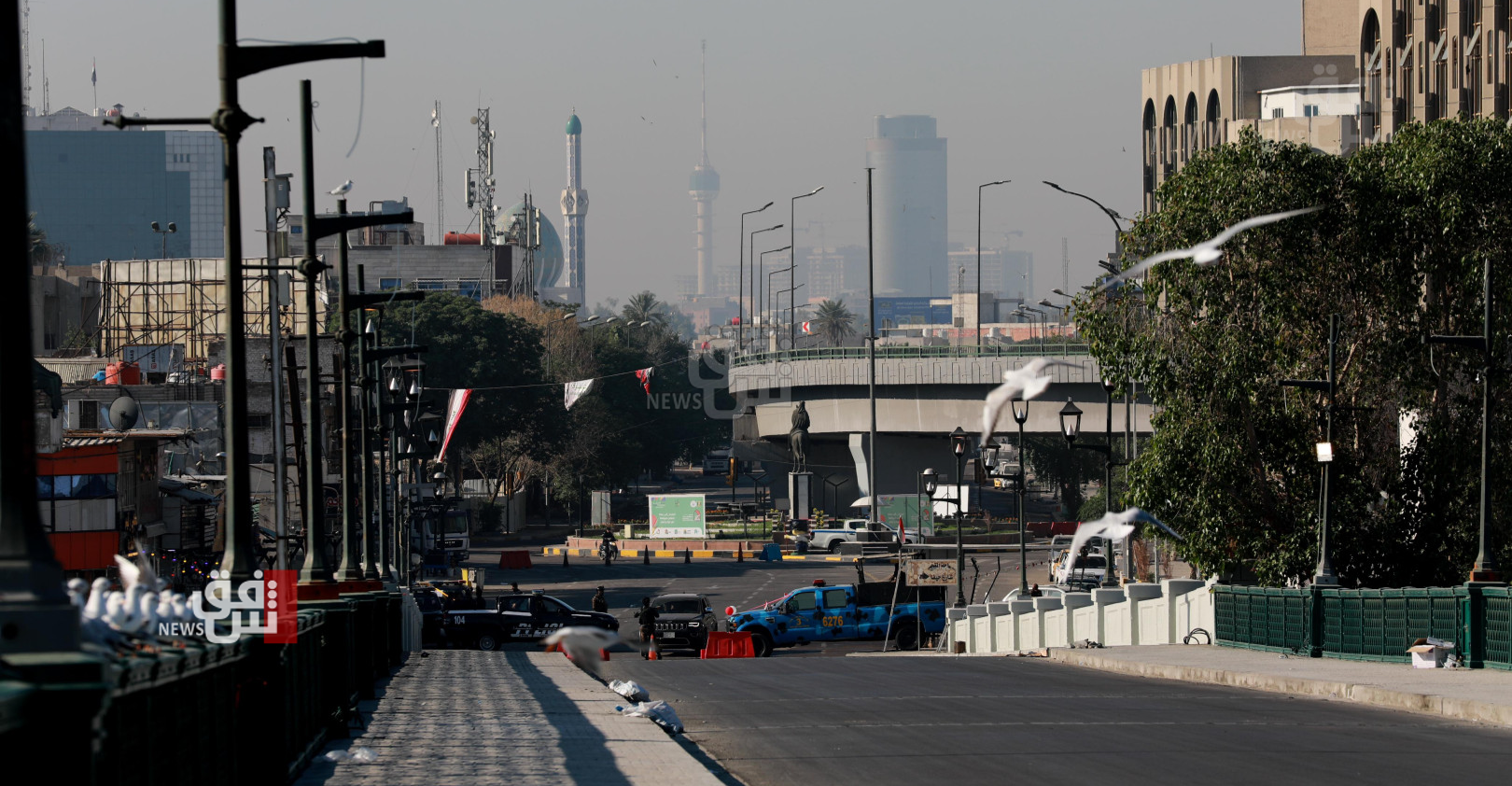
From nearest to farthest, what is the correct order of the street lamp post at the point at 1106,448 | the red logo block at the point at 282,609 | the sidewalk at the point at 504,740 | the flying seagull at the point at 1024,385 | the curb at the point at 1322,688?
the flying seagull at the point at 1024,385 < the red logo block at the point at 282,609 < the sidewalk at the point at 504,740 < the curb at the point at 1322,688 < the street lamp post at the point at 1106,448

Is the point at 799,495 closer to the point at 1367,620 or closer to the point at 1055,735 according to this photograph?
the point at 1367,620

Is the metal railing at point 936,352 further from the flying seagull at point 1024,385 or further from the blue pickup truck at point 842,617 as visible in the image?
the flying seagull at point 1024,385

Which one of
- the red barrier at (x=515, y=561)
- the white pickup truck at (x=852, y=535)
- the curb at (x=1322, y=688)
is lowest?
the red barrier at (x=515, y=561)

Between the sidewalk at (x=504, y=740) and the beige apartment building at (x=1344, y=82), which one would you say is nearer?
the sidewalk at (x=504, y=740)

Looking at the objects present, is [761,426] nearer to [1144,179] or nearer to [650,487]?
[1144,179]

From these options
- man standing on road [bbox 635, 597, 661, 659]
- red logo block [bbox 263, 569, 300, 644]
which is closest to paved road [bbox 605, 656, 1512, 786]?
red logo block [bbox 263, 569, 300, 644]

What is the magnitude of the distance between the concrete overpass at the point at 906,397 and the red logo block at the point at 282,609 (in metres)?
60.7

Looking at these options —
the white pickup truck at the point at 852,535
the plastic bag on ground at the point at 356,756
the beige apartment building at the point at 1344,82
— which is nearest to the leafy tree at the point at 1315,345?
the beige apartment building at the point at 1344,82

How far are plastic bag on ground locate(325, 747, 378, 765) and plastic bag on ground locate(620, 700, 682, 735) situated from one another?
420 centimetres

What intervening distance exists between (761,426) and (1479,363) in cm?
6875

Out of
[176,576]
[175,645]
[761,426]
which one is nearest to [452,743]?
[175,645]

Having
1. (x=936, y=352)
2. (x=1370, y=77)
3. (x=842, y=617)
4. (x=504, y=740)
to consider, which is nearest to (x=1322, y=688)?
(x=504, y=740)

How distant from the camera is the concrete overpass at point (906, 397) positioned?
257 ft

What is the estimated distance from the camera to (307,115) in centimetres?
2214
